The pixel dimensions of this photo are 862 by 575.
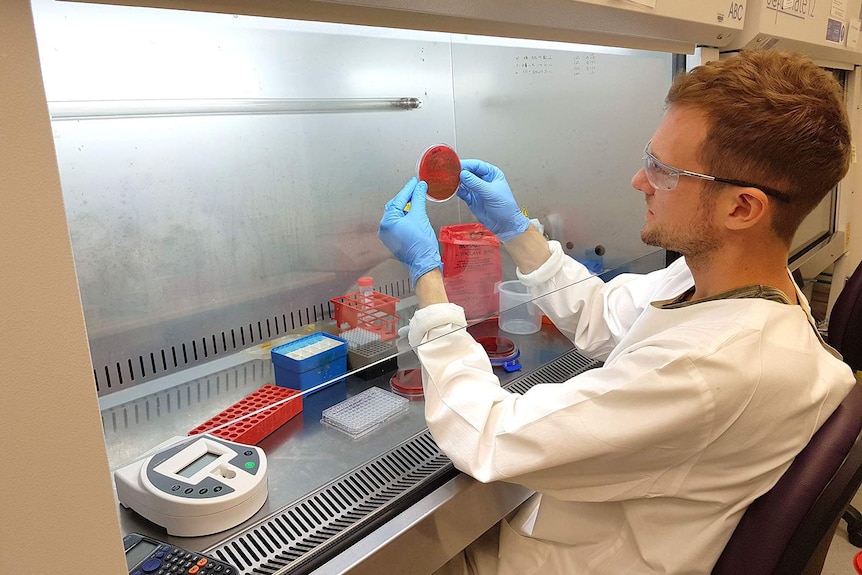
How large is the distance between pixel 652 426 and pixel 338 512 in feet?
1.63

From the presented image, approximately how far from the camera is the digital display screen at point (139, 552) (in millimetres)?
819

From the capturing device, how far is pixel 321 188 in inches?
55.2

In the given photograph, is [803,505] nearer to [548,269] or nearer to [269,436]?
[548,269]

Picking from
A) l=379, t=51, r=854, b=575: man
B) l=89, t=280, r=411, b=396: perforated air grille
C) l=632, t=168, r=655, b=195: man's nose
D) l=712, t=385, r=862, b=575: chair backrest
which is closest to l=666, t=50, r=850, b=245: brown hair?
l=379, t=51, r=854, b=575: man

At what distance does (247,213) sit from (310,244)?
0.55ft

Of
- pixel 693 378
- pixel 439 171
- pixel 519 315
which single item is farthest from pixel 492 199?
pixel 693 378

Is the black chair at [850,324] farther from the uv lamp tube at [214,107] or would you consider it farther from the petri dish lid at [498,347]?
the uv lamp tube at [214,107]

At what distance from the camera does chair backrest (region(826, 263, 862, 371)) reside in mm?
1928

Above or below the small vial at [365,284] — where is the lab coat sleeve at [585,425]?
below

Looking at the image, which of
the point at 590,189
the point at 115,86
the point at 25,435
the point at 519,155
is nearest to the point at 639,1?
the point at 519,155

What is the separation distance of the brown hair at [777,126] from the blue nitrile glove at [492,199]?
51 centimetres

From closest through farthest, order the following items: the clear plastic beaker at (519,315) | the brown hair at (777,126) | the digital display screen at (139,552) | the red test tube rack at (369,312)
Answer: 1. the digital display screen at (139,552)
2. the brown hair at (777,126)
3. the red test tube rack at (369,312)
4. the clear plastic beaker at (519,315)

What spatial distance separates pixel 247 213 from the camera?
4.28 ft

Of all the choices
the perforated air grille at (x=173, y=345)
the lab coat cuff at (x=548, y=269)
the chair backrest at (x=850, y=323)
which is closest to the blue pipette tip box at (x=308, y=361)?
the perforated air grille at (x=173, y=345)
